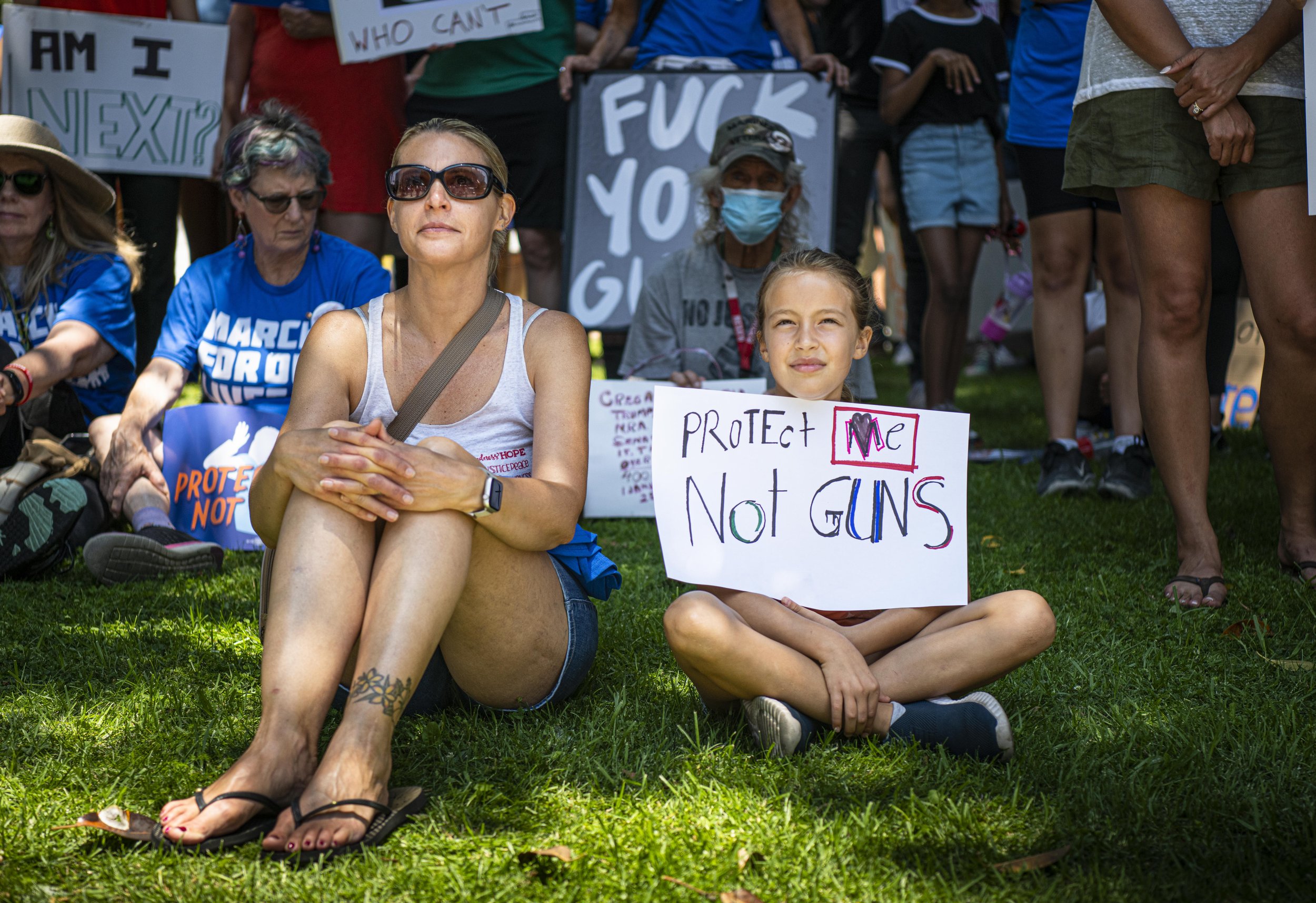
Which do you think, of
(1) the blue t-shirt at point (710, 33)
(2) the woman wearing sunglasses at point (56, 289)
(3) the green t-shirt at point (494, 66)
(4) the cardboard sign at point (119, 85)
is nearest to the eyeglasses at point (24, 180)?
(2) the woman wearing sunglasses at point (56, 289)

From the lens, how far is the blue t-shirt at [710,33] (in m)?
5.54

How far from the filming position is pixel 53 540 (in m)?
3.72

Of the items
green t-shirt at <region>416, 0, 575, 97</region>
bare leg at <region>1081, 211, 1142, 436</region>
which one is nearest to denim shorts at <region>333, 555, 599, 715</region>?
A: bare leg at <region>1081, 211, 1142, 436</region>

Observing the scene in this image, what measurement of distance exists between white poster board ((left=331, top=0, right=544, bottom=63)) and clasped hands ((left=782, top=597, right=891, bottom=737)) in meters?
3.75

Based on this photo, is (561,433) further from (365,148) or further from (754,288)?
(365,148)

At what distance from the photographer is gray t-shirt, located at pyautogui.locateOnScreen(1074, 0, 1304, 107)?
3291 mm

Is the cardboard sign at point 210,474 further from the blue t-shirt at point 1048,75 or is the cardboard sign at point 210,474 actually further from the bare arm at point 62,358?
the blue t-shirt at point 1048,75

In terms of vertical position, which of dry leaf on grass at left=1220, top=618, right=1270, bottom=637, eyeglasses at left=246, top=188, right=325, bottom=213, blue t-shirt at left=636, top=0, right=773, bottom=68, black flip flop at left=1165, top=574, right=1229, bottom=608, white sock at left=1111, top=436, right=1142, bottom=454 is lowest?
dry leaf on grass at left=1220, top=618, right=1270, bottom=637

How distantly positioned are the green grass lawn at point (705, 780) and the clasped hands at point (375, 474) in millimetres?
500

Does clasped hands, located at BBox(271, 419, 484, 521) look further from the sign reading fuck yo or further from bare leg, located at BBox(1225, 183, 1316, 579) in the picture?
bare leg, located at BBox(1225, 183, 1316, 579)

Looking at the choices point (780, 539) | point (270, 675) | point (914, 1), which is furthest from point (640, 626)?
point (914, 1)

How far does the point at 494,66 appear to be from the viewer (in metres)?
5.46

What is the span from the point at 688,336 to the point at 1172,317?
5.92ft

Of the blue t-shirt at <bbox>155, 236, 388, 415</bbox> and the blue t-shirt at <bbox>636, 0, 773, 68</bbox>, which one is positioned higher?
the blue t-shirt at <bbox>636, 0, 773, 68</bbox>
